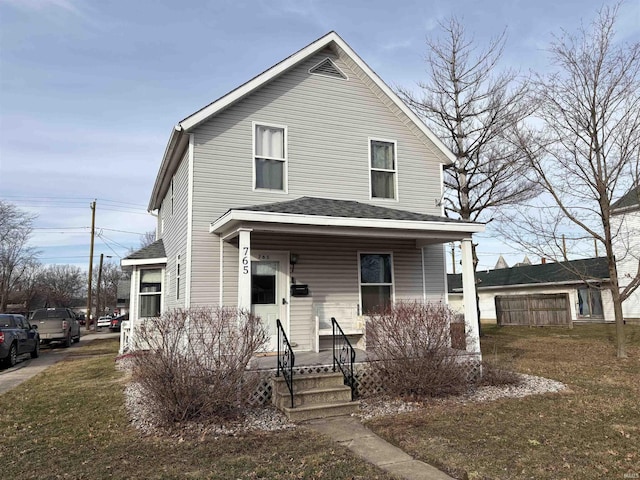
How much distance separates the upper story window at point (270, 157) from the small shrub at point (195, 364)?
14.0 ft

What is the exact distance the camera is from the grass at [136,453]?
4.63 m

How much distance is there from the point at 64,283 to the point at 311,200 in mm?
78437

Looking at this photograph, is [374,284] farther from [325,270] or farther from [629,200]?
[629,200]

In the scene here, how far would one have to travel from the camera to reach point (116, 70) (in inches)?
495

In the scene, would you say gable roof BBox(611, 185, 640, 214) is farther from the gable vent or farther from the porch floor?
the porch floor

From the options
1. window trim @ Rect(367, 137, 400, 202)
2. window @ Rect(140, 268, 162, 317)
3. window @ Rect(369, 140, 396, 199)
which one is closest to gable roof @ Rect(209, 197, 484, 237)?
window trim @ Rect(367, 137, 400, 202)

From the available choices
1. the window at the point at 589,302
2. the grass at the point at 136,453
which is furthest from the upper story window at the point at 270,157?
the window at the point at 589,302

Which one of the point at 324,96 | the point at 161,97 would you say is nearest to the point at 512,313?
the point at 324,96

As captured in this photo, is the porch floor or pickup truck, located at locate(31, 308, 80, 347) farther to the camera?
pickup truck, located at locate(31, 308, 80, 347)

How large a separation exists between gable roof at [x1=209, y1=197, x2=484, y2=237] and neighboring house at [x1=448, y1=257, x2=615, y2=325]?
39.8 feet

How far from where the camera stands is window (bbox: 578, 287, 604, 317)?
2406 cm

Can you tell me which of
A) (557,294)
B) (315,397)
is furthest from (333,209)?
(557,294)

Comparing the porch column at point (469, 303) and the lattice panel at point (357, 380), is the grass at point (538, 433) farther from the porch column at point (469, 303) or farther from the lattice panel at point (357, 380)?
the porch column at point (469, 303)

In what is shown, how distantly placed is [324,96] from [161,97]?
6.00 metres
